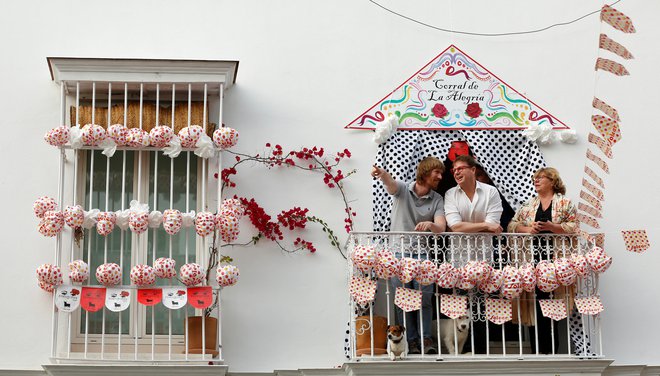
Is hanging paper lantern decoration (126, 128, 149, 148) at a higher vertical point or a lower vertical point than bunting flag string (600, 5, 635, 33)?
lower

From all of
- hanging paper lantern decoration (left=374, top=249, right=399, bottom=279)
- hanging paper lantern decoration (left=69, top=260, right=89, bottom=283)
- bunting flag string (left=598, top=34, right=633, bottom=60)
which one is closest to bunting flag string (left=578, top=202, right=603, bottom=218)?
bunting flag string (left=598, top=34, right=633, bottom=60)

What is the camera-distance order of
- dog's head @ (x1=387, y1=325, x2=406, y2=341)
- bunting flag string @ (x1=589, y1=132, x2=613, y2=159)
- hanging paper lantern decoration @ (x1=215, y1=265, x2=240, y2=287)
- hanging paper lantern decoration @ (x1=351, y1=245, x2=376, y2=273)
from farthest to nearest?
bunting flag string @ (x1=589, y1=132, x2=613, y2=159), hanging paper lantern decoration @ (x1=215, y1=265, x2=240, y2=287), hanging paper lantern decoration @ (x1=351, y1=245, x2=376, y2=273), dog's head @ (x1=387, y1=325, x2=406, y2=341)

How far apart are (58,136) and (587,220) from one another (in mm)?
3968

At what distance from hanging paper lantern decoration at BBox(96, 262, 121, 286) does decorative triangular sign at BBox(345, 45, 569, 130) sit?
2.15 metres

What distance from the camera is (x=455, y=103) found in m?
10.8

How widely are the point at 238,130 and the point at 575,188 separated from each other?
2656 millimetres

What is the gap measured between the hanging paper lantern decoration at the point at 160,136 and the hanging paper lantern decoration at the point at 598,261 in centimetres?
318

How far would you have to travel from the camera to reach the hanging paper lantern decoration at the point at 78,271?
9836 mm

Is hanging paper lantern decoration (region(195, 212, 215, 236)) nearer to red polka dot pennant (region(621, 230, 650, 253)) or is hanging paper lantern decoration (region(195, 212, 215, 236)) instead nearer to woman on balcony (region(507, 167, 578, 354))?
woman on balcony (region(507, 167, 578, 354))

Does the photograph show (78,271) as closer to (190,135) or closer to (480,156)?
(190,135)

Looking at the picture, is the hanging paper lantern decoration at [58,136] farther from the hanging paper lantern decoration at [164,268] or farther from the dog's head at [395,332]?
the dog's head at [395,332]

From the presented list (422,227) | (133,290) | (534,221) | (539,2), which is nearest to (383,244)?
(422,227)

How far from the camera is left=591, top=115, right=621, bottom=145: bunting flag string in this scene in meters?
10.4

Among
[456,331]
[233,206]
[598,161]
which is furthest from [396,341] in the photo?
[598,161]
